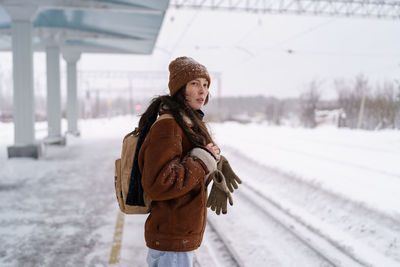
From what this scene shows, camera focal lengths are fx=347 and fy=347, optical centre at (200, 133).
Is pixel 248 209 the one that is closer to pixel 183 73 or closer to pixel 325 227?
pixel 325 227

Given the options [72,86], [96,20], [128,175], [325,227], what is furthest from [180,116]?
[72,86]

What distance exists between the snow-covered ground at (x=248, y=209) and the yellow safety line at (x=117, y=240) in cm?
8

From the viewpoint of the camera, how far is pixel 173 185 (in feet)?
5.81

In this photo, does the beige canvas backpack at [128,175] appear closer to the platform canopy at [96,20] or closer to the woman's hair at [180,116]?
the woman's hair at [180,116]

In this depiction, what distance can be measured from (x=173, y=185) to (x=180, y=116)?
0.38m

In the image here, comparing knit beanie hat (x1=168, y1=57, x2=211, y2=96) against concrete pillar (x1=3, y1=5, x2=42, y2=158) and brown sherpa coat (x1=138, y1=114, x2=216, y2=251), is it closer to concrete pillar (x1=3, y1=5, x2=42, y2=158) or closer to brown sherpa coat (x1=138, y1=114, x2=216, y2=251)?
brown sherpa coat (x1=138, y1=114, x2=216, y2=251)

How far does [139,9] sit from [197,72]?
1221 cm

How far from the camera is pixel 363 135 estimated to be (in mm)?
15727

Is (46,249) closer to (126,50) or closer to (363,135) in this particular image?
(363,135)

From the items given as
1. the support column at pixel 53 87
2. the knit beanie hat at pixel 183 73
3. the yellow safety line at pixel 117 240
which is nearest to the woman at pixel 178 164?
the knit beanie hat at pixel 183 73

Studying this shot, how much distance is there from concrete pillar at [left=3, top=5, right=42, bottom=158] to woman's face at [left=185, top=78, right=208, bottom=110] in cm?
1297

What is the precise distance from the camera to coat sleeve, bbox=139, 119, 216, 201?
1.75 m

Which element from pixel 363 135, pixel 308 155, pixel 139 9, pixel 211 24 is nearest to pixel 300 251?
pixel 308 155

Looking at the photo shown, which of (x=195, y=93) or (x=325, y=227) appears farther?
(x=325, y=227)
